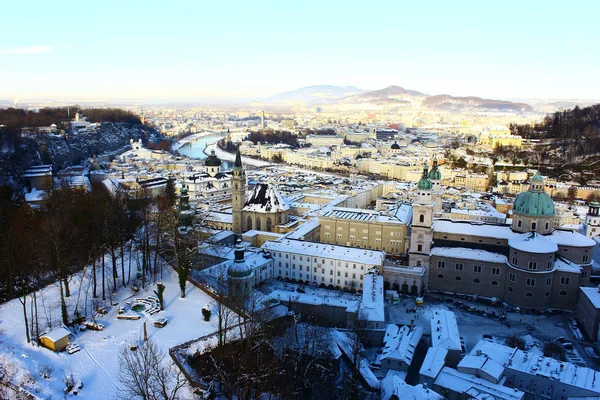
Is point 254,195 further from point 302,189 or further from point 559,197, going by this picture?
point 559,197

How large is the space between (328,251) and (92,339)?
666 inches

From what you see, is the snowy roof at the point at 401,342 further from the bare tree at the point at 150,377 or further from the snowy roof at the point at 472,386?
the bare tree at the point at 150,377

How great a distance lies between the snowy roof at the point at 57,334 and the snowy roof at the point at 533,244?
76.9 feet

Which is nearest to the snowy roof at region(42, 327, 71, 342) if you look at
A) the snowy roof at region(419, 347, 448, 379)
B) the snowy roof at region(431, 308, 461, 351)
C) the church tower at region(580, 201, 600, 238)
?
the snowy roof at region(419, 347, 448, 379)

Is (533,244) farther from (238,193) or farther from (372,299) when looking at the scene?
(238,193)

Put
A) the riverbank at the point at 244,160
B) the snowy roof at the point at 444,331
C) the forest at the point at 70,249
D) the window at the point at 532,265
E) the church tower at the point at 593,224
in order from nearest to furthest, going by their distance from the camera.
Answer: the forest at the point at 70,249 → the snowy roof at the point at 444,331 → the window at the point at 532,265 → the church tower at the point at 593,224 → the riverbank at the point at 244,160

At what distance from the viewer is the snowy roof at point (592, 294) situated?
907 inches

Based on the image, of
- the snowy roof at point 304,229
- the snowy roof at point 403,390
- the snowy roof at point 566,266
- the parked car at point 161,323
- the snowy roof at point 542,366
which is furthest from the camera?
the snowy roof at point 304,229

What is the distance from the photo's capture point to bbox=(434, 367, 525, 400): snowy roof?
16.8 m

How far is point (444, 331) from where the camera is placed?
21281 mm

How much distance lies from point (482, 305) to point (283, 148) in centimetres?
7872

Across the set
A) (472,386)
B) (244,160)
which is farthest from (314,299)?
(244,160)

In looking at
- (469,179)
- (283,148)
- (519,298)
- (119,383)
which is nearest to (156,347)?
(119,383)

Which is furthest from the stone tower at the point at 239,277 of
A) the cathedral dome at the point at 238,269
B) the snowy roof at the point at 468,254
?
the snowy roof at the point at 468,254
